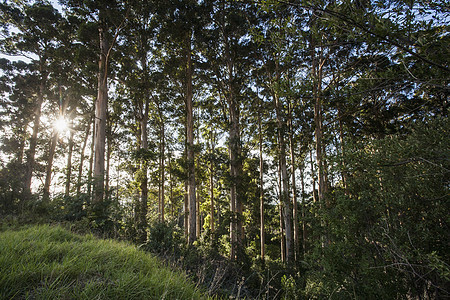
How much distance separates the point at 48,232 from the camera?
3.59m

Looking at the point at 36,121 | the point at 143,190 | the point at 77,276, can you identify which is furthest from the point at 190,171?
the point at 36,121

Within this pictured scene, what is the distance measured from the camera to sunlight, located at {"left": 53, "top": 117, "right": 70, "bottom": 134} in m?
15.3

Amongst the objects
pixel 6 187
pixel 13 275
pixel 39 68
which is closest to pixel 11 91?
pixel 39 68

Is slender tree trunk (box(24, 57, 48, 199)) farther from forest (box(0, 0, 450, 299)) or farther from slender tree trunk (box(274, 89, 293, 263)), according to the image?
slender tree trunk (box(274, 89, 293, 263))

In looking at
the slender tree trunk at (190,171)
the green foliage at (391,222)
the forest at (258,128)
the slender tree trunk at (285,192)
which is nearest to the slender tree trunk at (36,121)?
the forest at (258,128)

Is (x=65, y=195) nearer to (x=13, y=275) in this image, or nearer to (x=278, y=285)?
(x=13, y=275)

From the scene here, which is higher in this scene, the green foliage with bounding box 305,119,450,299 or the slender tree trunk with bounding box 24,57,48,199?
the slender tree trunk with bounding box 24,57,48,199

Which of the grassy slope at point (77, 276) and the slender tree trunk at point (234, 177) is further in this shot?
the slender tree trunk at point (234, 177)

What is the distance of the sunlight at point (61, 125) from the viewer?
50.2ft

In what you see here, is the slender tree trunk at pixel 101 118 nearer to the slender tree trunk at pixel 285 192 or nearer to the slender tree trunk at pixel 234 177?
the slender tree trunk at pixel 234 177

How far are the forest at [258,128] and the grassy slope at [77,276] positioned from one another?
2.59 feet

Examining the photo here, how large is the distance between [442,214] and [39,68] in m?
21.4

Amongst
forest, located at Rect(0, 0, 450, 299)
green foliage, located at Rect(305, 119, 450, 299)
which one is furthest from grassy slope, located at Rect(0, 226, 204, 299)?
green foliage, located at Rect(305, 119, 450, 299)

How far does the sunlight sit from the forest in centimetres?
54
